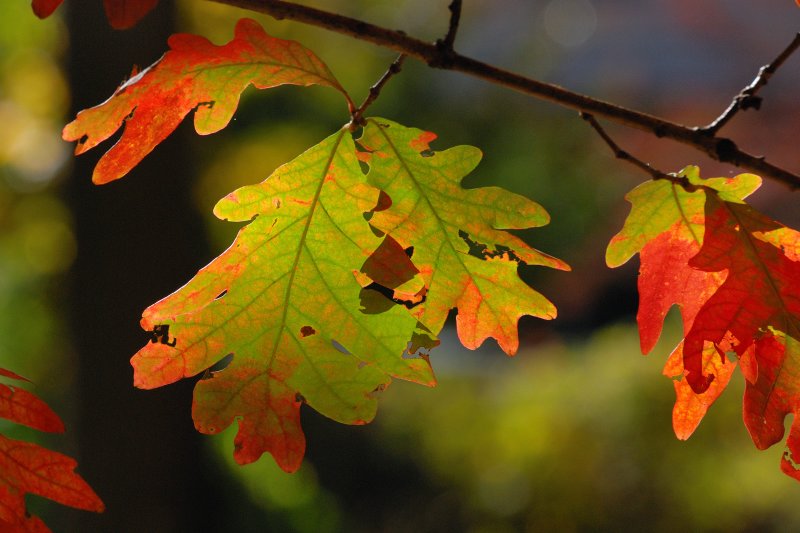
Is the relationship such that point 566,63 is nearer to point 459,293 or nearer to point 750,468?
point 750,468

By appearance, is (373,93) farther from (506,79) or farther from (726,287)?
(726,287)

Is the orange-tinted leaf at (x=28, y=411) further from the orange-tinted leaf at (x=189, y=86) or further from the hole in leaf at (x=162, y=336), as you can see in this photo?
the orange-tinted leaf at (x=189, y=86)

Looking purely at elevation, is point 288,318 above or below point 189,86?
below

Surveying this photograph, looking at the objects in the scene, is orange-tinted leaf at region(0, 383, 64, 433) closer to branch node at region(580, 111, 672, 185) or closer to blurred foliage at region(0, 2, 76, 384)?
branch node at region(580, 111, 672, 185)

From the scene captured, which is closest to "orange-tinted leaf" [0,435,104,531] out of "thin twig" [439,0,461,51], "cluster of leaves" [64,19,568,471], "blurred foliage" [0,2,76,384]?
"cluster of leaves" [64,19,568,471]

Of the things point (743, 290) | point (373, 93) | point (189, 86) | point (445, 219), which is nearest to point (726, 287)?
point (743, 290)

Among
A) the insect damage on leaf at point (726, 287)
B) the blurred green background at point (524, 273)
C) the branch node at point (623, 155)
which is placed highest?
the branch node at point (623, 155)

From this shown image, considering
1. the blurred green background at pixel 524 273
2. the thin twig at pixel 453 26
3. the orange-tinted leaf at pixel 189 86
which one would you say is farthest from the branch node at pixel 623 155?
the blurred green background at pixel 524 273
